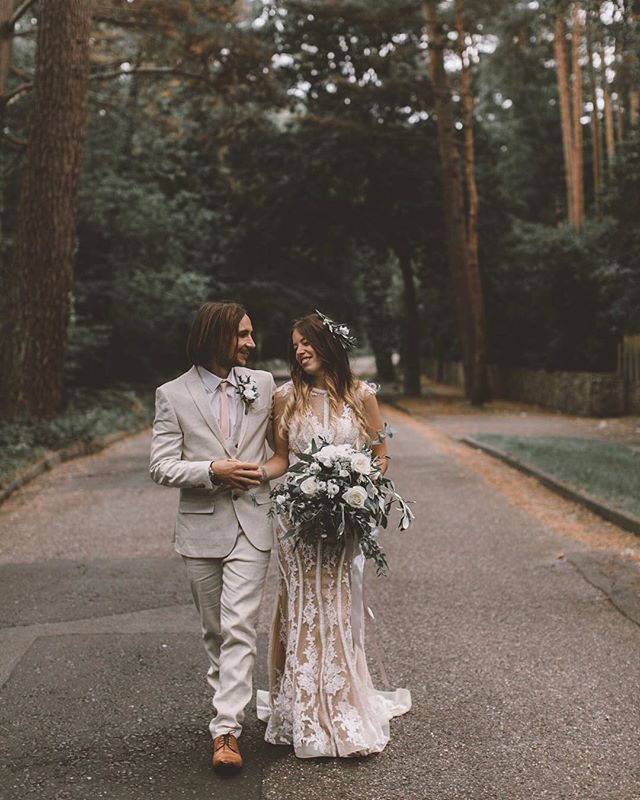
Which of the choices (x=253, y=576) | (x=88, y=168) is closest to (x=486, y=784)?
(x=253, y=576)

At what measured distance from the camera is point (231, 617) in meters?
4.00

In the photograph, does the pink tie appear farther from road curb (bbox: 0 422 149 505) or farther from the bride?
road curb (bbox: 0 422 149 505)

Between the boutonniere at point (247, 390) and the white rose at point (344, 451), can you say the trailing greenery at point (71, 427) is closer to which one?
the boutonniere at point (247, 390)

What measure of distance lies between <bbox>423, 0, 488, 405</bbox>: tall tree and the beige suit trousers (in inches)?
949

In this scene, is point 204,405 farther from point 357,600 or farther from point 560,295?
point 560,295

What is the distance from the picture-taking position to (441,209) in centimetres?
3186

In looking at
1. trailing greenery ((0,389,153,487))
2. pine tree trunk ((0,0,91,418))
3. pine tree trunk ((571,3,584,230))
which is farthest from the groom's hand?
pine tree trunk ((571,3,584,230))

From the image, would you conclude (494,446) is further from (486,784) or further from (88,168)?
(88,168)

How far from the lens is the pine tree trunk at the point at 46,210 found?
15.5m

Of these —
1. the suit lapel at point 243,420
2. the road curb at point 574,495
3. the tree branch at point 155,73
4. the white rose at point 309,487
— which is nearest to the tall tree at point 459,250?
the tree branch at point 155,73

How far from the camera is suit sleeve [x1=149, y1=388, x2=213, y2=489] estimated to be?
3.92 meters

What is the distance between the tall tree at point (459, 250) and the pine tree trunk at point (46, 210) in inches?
543

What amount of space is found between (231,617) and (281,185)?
2866cm

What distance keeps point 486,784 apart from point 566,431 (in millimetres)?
16654
